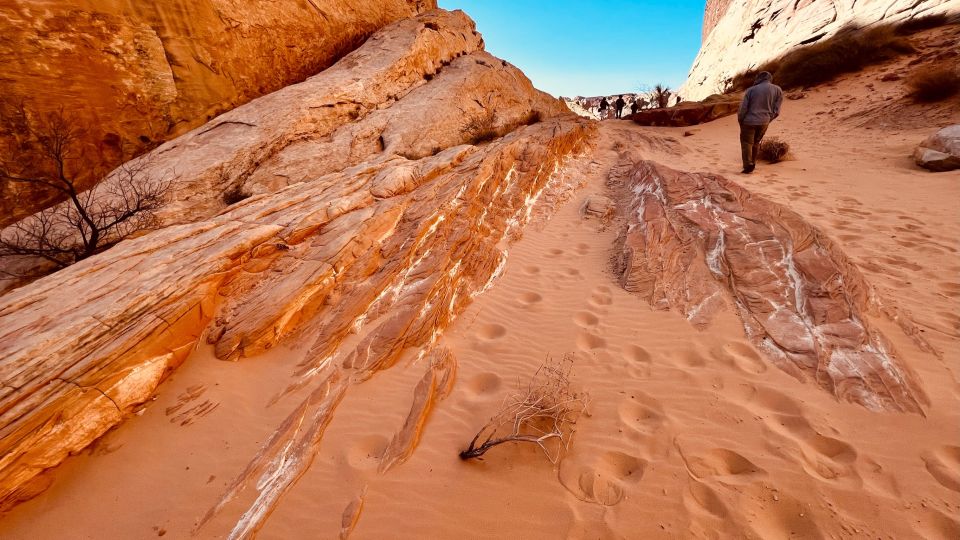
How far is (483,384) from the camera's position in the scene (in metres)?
3.10

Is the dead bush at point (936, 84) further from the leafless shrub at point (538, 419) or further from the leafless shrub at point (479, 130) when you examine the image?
the leafless shrub at point (538, 419)

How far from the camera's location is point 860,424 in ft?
7.20

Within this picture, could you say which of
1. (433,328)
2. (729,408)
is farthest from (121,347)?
(729,408)

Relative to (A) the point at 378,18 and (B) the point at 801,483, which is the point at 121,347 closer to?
(B) the point at 801,483

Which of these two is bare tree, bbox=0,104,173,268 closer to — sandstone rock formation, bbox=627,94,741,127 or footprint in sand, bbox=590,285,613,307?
footprint in sand, bbox=590,285,613,307

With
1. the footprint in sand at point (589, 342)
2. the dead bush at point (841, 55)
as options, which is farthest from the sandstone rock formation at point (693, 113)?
the footprint in sand at point (589, 342)

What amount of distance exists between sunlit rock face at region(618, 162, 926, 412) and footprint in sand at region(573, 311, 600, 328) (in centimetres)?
67

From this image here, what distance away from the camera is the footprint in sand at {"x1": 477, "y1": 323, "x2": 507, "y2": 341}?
370 centimetres

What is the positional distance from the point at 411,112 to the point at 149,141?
5.59 m

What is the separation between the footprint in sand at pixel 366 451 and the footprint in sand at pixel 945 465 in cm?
331

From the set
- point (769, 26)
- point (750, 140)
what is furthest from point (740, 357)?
point (769, 26)

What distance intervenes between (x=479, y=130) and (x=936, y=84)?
1191 centimetres

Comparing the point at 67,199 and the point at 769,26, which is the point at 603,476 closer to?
the point at 67,199

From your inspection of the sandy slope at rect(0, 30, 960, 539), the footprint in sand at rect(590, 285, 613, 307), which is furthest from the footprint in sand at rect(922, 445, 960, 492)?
the footprint in sand at rect(590, 285, 613, 307)
